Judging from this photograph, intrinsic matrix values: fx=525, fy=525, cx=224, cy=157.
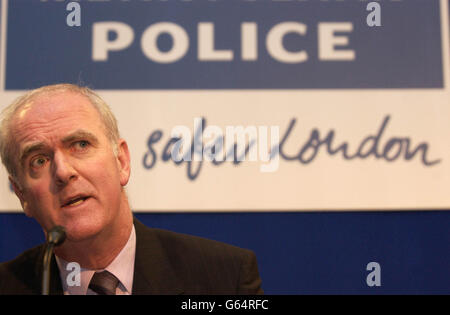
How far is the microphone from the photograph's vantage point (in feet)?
3.92

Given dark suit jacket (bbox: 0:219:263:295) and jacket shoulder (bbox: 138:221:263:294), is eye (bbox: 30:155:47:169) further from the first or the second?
jacket shoulder (bbox: 138:221:263:294)

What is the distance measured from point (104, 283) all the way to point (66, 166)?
376mm

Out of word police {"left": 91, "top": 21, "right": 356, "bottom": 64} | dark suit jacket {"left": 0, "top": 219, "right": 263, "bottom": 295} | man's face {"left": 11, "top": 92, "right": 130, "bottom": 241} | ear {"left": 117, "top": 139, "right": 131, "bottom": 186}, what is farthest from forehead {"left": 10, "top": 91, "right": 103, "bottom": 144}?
word police {"left": 91, "top": 21, "right": 356, "bottom": 64}

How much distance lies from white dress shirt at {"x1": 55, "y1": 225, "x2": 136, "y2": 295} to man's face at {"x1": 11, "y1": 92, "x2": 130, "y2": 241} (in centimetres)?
13

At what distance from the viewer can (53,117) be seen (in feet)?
5.23

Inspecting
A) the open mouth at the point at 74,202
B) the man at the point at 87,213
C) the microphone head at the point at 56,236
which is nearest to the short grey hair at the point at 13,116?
the man at the point at 87,213

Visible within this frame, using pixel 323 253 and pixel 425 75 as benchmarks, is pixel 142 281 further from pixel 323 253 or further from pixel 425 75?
pixel 425 75

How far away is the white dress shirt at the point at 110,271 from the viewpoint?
1.59 meters

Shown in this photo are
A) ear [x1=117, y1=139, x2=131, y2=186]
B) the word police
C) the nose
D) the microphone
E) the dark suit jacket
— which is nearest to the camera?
the microphone

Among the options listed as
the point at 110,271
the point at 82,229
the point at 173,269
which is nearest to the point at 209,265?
the point at 173,269

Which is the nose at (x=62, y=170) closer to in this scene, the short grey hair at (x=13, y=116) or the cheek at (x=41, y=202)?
the cheek at (x=41, y=202)

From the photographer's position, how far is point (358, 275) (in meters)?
2.01

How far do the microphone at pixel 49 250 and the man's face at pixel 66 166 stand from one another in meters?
0.26

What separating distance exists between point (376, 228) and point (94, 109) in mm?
1146
